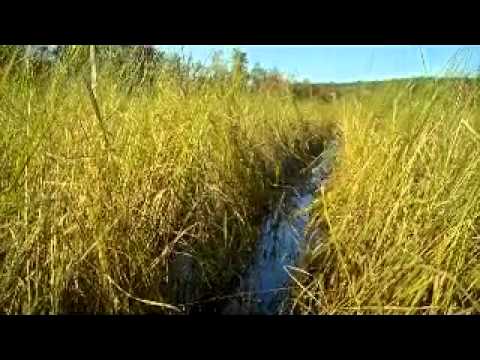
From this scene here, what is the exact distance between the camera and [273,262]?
8.60 ft

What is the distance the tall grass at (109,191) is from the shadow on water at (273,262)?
3.5 inches

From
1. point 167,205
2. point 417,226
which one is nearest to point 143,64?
point 167,205

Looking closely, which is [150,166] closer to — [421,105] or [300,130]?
[421,105]

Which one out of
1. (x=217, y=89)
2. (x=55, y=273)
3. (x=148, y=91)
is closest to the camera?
(x=55, y=273)

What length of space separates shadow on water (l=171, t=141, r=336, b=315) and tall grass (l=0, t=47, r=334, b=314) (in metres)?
0.09

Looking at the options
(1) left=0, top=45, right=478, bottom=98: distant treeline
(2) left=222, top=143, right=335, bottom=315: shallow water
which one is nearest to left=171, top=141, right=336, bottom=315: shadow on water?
(2) left=222, top=143, right=335, bottom=315: shallow water

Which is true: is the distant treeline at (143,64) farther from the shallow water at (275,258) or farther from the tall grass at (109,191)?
the shallow water at (275,258)

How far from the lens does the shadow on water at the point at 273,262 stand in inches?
83.8

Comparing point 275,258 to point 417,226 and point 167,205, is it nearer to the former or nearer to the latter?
point 167,205

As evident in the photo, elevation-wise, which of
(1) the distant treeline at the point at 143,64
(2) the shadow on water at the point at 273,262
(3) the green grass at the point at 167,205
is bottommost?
(2) the shadow on water at the point at 273,262

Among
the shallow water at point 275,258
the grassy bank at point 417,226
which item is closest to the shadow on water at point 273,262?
Answer: the shallow water at point 275,258
